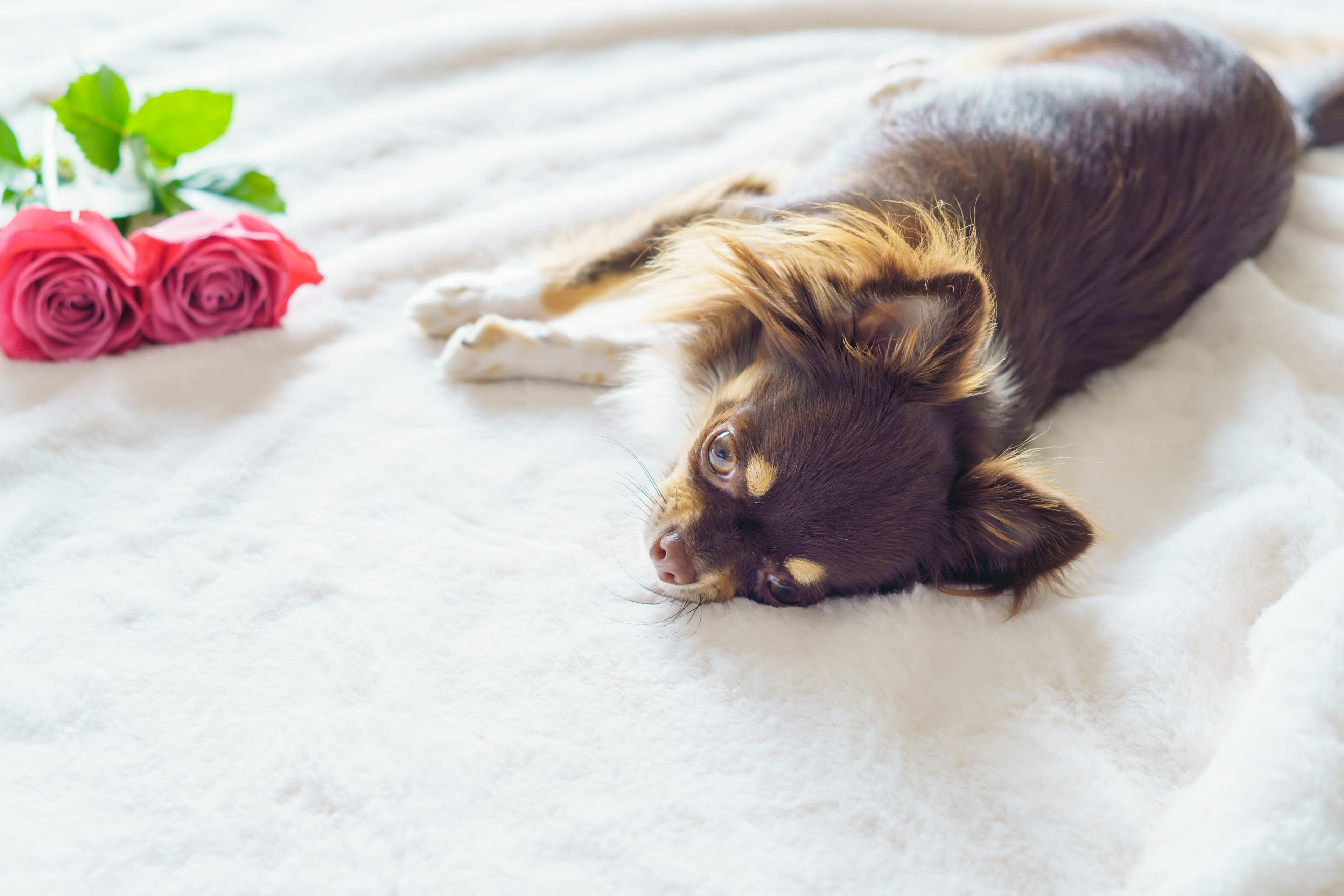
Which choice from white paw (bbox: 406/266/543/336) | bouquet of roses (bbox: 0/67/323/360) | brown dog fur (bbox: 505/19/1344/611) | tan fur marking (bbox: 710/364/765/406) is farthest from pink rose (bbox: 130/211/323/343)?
tan fur marking (bbox: 710/364/765/406)

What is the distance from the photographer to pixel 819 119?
3.02m

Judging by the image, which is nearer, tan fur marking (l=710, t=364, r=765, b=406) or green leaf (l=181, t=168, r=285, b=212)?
tan fur marking (l=710, t=364, r=765, b=406)

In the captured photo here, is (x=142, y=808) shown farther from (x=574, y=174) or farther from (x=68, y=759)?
(x=574, y=174)

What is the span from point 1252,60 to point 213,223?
3035 mm

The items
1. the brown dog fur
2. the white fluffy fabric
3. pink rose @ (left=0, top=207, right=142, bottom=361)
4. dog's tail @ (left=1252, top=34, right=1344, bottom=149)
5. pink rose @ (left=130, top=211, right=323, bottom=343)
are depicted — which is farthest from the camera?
dog's tail @ (left=1252, top=34, right=1344, bottom=149)

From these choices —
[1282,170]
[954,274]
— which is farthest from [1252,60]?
[954,274]

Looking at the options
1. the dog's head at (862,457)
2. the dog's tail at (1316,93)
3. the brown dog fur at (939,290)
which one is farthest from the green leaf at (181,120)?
the dog's tail at (1316,93)

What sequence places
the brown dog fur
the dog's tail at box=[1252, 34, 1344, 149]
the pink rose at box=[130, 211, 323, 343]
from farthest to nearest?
the dog's tail at box=[1252, 34, 1344, 149]
the pink rose at box=[130, 211, 323, 343]
the brown dog fur

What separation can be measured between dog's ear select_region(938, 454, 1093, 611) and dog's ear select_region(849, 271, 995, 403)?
190mm

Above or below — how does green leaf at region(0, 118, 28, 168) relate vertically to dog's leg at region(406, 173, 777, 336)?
above

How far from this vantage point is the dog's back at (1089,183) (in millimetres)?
2127

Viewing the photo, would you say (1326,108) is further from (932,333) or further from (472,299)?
(472,299)

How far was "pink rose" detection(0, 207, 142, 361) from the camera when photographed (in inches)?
75.0

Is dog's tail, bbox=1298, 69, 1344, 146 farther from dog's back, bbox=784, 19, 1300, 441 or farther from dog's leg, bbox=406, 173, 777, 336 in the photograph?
dog's leg, bbox=406, 173, 777, 336
